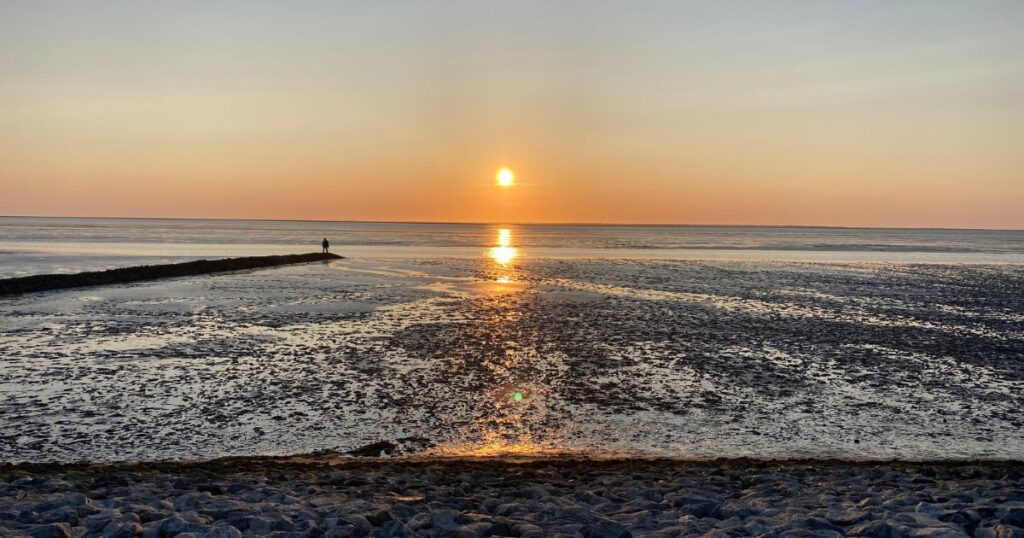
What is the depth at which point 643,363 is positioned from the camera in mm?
19172

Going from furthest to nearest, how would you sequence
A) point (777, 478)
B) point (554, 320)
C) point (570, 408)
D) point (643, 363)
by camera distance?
point (554, 320) → point (643, 363) → point (570, 408) → point (777, 478)

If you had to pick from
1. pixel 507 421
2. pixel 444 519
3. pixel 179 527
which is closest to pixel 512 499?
pixel 444 519

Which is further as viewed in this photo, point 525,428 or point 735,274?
point 735,274

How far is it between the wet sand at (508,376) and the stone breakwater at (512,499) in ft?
4.51

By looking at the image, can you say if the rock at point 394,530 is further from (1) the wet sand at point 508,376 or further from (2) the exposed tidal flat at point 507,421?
(1) the wet sand at point 508,376

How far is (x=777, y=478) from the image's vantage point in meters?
9.91

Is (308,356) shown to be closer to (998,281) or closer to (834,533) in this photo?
Answer: (834,533)

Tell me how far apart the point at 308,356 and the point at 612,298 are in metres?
19.2

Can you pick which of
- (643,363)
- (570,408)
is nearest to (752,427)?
(570,408)

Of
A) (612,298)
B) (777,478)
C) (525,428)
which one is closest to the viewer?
(777,478)

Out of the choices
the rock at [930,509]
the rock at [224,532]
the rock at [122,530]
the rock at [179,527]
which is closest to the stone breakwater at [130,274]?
the rock at [122,530]

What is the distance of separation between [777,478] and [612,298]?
25766 millimetres

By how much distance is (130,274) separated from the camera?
4428 cm

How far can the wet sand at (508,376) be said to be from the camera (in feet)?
41.0
